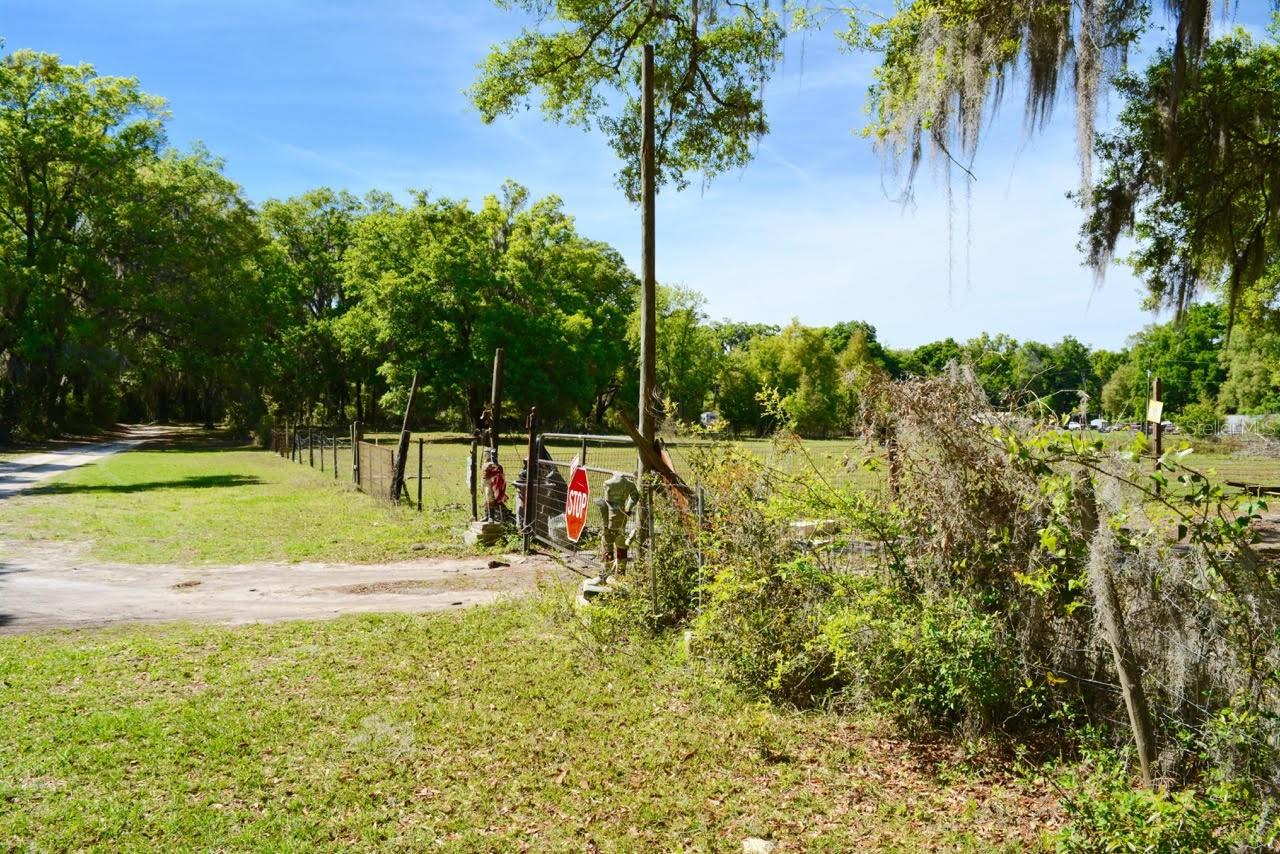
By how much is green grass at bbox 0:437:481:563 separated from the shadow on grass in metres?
0.02

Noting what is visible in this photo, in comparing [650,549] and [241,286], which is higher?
[241,286]

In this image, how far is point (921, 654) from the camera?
4750 millimetres

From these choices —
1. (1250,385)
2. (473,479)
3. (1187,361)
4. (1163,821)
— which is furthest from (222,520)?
(1187,361)

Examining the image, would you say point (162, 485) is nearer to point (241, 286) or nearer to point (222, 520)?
point (222, 520)

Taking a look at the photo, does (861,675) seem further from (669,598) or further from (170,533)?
(170,533)

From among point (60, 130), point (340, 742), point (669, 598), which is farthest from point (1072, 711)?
point (60, 130)

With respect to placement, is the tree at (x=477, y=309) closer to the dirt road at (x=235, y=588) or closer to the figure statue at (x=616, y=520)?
the dirt road at (x=235, y=588)

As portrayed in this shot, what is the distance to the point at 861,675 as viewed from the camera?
5.02 m

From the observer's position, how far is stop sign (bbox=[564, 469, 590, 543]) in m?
8.30

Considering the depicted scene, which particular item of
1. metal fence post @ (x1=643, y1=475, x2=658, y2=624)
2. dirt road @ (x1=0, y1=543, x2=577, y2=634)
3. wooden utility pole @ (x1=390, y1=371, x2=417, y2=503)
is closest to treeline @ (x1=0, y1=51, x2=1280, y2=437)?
wooden utility pole @ (x1=390, y1=371, x2=417, y2=503)

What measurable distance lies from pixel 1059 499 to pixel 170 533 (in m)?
14.1

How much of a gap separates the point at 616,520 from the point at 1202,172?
7768 millimetres

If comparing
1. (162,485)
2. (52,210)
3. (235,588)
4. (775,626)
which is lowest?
(235,588)

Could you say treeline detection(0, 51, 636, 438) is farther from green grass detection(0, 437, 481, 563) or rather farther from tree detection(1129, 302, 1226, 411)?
tree detection(1129, 302, 1226, 411)
